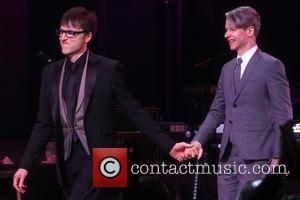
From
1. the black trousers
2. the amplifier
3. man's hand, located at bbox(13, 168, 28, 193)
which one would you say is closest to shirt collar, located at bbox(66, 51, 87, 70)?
the black trousers

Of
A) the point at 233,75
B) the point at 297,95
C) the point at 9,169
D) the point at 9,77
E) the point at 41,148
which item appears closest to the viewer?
the point at 41,148

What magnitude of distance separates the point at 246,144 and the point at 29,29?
762 cm

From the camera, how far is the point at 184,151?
341cm

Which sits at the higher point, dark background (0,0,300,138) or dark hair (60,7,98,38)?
dark hair (60,7,98,38)

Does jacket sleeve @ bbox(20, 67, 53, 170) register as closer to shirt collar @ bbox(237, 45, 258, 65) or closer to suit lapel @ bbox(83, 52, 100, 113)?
suit lapel @ bbox(83, 52, 100, 113)

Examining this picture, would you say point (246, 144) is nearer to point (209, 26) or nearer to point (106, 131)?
point (106, 131)

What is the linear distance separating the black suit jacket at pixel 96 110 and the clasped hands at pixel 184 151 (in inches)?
2.8

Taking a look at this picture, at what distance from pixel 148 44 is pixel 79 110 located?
6.53 metres

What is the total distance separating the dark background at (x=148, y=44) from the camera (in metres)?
8.48

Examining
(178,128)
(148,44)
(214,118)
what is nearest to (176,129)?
(178,128)

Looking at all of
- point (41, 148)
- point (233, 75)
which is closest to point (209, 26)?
point (233, 75)

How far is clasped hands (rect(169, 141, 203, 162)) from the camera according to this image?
3.28 m

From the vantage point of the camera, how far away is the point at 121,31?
9414 mm

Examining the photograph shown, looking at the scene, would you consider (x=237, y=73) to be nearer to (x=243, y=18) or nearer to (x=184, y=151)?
(x=243, y=18)
